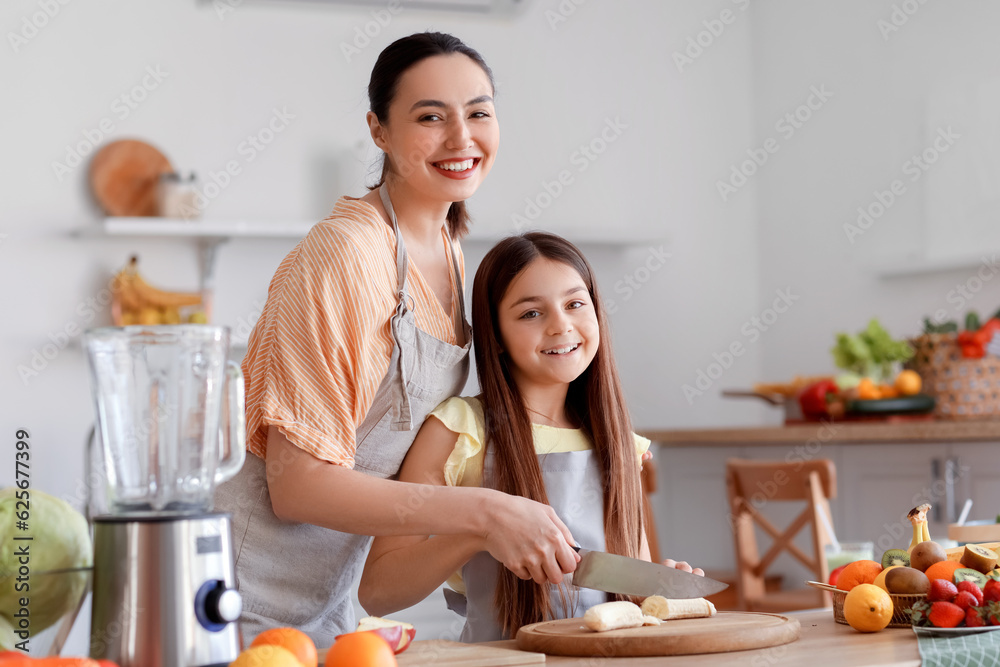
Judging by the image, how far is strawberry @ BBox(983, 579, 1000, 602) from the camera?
1.01 metres

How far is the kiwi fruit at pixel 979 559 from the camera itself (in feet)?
3.58

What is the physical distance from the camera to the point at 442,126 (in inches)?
51.1

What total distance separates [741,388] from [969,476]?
5.10 ft

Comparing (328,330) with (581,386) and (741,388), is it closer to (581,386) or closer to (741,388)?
(581,386)

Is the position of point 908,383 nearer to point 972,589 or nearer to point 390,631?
point 972,589
